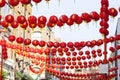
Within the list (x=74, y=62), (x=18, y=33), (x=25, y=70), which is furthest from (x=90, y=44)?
(x=25, y=70)

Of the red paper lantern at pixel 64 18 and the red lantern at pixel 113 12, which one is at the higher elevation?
the red lantern at pixel 113 12

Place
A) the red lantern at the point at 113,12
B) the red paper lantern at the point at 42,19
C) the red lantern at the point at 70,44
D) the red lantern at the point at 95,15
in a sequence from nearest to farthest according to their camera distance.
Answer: the red lantern at the point at 113,12, the red lantern at the point at 95,15, the red paper lantern at the point at 42,19, the red lantern at the point at 70,44

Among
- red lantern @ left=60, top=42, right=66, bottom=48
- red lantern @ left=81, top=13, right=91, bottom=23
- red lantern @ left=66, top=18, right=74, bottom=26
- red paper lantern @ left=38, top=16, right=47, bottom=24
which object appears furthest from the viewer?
red lantern @ left=60, top=42, right=66, bottom=48

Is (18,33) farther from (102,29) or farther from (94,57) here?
(102,29)

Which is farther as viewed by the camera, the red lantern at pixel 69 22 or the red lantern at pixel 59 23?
the red lantern at pixel 59 23

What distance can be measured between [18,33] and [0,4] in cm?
3216

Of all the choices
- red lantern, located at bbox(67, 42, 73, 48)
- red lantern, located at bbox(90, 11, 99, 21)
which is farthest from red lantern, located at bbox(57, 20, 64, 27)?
red lantern, located at bbox(67, 42, 73, 48)

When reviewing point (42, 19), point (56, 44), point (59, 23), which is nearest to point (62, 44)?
point (56, 44)

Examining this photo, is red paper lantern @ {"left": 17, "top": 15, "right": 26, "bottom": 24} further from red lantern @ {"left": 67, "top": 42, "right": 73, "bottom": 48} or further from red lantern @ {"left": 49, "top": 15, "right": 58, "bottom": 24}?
red lantern @ {"left": 67, "top": 42, "right": 73, "bottom": 48}

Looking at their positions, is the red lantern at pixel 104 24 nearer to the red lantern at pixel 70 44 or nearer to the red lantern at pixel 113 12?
the red lantern at pixel 113 12

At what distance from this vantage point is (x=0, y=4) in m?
14.6

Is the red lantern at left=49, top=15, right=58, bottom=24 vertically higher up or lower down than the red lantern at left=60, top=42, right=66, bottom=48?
higher up

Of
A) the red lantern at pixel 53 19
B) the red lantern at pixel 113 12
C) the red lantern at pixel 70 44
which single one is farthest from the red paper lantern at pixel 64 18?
the red lantern at pixel 70 44

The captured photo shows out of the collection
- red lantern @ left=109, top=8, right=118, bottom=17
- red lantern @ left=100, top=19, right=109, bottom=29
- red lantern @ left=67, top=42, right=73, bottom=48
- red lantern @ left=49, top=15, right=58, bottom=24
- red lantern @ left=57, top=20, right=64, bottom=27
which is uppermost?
red lantern @ left=109, top=8, right=118, bottom=17
